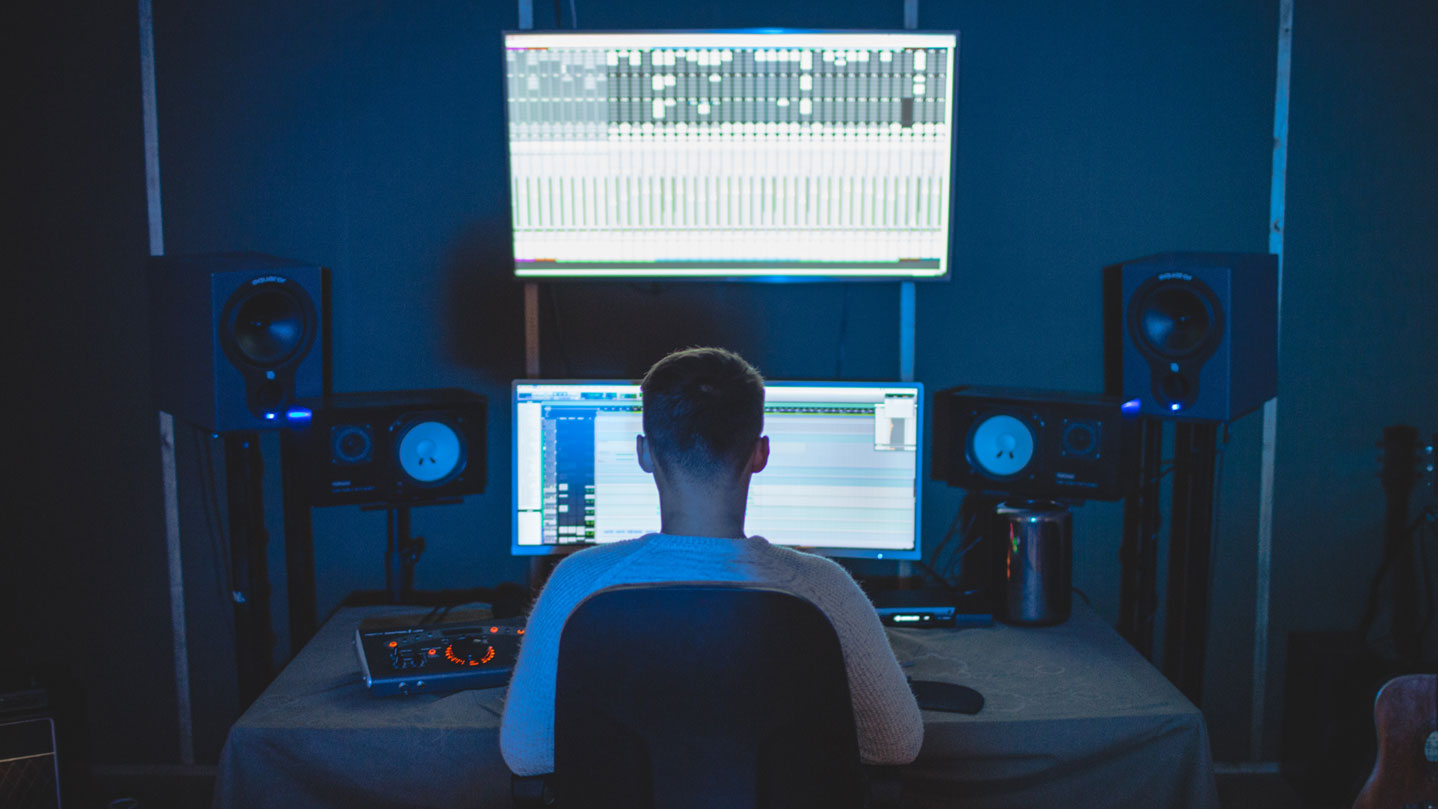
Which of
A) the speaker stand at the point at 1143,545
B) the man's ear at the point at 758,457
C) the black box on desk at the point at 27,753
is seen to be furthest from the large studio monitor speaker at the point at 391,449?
the speaker stand at the point at 1143,545

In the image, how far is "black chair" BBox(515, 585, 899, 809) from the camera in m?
1.07

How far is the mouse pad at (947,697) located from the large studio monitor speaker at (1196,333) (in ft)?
2.71

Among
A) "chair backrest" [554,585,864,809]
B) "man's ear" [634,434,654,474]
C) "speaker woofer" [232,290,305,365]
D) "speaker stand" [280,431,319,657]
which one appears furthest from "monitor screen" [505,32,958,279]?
"chair backrest" [554,585,864,809]

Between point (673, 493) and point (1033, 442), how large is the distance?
1.13 meters

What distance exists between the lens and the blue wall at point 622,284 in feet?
8.07

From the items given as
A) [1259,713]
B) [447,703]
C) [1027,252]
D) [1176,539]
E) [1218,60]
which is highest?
[1218,60]

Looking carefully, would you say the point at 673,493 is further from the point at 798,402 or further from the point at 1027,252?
the point at 1027,252

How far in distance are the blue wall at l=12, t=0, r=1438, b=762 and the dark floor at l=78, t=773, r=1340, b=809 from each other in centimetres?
19

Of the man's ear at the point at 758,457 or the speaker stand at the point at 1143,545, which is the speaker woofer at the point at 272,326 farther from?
the speaker stand at the point at 1143,545

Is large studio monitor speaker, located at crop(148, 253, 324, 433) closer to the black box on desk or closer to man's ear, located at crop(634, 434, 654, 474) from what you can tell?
the black box on desk

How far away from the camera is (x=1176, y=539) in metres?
2.38

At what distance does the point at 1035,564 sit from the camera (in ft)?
6.94

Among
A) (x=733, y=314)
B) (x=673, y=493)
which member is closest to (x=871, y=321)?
(x=733, y=314)

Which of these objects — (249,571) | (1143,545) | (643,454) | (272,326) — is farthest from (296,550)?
(1143,545)
